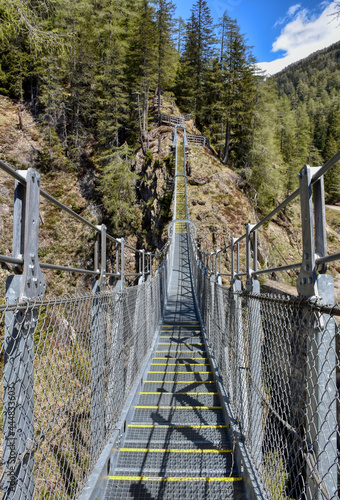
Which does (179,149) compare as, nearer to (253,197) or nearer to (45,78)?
(253,197)

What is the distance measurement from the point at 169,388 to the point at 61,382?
2630mm

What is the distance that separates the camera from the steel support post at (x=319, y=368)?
1.08 meters

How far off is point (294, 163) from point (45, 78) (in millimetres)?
21635

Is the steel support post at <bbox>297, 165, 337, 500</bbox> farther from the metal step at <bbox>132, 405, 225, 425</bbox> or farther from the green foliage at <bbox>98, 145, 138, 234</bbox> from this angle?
the green foliage at <bbox>98, 145, 138, 234</bbox>

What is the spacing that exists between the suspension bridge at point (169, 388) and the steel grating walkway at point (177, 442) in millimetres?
11

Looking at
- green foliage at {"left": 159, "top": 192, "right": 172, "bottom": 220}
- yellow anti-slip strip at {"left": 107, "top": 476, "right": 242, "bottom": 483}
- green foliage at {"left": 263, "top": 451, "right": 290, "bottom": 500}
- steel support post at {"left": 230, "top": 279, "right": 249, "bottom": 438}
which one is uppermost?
green foliage at {"left": 159, "top": 192, "right": 172, "bottom": 220}

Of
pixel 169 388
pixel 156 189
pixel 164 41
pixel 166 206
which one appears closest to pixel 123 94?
pixel 164 41

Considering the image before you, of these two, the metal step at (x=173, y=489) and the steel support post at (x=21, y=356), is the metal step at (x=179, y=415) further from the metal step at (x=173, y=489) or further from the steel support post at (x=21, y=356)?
the steel support post at (x=21, y=356)

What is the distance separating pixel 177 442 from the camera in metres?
2.87

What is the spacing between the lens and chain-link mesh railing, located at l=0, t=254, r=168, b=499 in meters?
1.06

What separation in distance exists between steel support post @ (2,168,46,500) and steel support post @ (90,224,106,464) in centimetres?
77

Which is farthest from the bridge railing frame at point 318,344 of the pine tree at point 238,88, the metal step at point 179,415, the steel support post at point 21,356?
the pine tree at point 238,88

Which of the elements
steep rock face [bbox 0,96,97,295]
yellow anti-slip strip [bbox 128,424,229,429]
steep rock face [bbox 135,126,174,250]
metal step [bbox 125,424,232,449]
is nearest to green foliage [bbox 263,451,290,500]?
metal step [bbox 125,424,232,449]

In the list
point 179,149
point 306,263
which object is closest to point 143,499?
point 306,263
